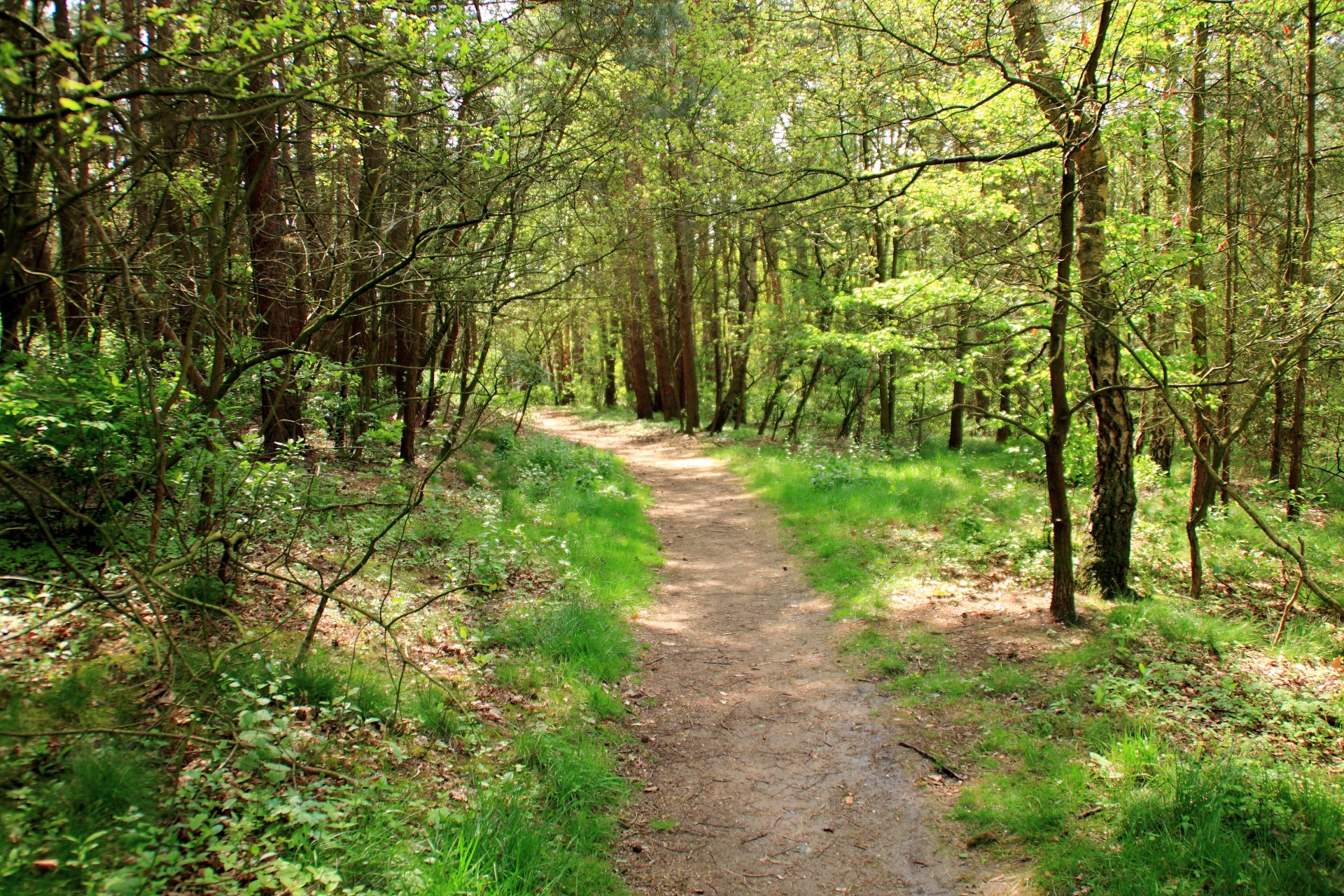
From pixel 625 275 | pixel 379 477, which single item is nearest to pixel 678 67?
pixel 625 275

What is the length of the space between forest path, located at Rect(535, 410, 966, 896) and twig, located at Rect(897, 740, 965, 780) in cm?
12

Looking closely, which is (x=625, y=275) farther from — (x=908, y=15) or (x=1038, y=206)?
(x=908, y=15)

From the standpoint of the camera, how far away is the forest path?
3590 millimetres

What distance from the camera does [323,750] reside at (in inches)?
138

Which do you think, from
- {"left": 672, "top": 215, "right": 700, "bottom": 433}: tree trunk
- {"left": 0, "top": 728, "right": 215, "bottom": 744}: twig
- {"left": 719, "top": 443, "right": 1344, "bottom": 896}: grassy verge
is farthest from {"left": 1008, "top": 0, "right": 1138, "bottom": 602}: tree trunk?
{"left": 672, "top": 215, "right": 700, "bottom": 433}: tree trunk

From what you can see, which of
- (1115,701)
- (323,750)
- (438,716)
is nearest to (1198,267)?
(1115,701)

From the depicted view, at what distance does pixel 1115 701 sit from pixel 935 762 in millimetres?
1269

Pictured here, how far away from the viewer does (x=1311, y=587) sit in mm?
3908

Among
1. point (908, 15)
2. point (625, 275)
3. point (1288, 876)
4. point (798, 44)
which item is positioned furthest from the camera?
point (625, 275)

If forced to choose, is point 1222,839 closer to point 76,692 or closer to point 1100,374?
point 1100,374

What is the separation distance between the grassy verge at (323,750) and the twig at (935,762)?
6.25 ft

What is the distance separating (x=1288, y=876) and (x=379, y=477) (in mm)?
9108

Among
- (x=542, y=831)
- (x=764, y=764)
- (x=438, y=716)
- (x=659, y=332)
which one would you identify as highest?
(x=659, y=332)

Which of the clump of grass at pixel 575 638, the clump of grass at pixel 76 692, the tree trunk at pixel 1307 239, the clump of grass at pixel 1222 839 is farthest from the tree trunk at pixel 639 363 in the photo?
the clump of grass at pixel 1222 839
